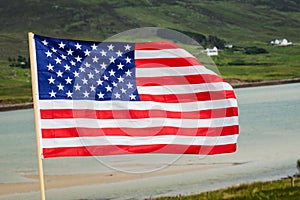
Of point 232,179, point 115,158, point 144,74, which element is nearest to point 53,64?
point 144,74

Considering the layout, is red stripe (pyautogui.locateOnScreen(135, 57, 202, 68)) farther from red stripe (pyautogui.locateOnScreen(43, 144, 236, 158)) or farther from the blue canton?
red stripe (pyautogui.locateOnScreen(43, 144, 236, 158))

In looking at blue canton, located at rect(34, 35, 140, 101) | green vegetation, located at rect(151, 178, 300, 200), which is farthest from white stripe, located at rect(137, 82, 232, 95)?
green vegetation, located at rect(151, 178, 300, 200)

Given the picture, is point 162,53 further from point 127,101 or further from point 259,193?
point 259,193

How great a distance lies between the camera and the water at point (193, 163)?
33.8m

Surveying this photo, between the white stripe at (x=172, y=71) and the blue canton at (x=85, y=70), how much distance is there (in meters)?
0.23

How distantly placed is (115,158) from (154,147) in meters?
30.9

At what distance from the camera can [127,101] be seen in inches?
531

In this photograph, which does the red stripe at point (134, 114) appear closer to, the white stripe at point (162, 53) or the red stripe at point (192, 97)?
the red stripe at point (192, 97)

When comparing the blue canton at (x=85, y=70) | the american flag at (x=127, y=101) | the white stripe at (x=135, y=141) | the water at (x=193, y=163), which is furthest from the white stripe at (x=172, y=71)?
the water at (x=193, y=163)

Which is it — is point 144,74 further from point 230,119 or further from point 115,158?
point 115,158

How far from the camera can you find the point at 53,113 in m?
12.8

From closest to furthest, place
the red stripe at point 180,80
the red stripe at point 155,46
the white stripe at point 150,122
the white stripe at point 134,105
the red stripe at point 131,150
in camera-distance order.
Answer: the red stripe at point 131,150, the white stripe at point 134,105, the white stripe at point 150,122, the red stripe at point 155,46, the red stripe at point 180,80

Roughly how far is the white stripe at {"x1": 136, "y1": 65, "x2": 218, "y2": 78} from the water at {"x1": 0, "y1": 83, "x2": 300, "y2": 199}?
708 inches

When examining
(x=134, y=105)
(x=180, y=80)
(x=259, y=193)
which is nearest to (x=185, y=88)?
(x=180, y=80)
